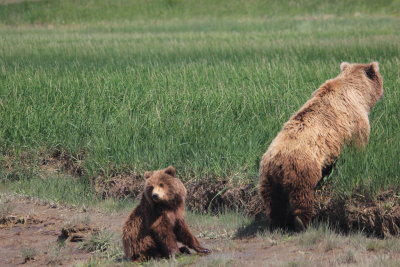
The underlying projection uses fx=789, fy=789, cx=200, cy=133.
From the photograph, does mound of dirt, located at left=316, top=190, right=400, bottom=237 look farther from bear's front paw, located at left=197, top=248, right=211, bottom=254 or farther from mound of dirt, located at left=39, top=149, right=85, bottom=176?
mound of dirt, located at left=39, top=149, right=85, bottom=176

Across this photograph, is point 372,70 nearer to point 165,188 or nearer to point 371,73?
point 371,73

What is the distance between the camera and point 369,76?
7.89m

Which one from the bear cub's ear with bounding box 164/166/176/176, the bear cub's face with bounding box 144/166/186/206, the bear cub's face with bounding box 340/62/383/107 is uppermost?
the bear cub's face with bounding box 340/62/383/107

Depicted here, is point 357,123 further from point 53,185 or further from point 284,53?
point 284,53

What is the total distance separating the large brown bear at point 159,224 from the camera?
603 cm

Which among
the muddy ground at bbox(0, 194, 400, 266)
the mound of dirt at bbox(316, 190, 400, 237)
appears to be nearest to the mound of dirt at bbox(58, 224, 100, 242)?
the muddy ground at bbox(0, 194, 400, 266)

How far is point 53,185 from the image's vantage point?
930 centimetres

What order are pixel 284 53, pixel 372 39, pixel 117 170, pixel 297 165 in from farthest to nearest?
pixel 372 39
pixel 284 53
pixel 117 170
pixel 297 165

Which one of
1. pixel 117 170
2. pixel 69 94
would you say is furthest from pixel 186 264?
pixel 69 94

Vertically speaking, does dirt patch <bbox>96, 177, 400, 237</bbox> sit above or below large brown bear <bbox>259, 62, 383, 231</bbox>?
below

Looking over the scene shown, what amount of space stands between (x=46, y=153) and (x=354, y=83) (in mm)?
4571

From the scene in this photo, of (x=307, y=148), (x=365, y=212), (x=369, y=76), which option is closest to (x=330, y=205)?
(x=365, y=212)

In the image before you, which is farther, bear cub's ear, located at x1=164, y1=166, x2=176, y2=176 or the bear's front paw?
the bear's front paw

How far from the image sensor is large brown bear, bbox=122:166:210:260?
6.03 m
